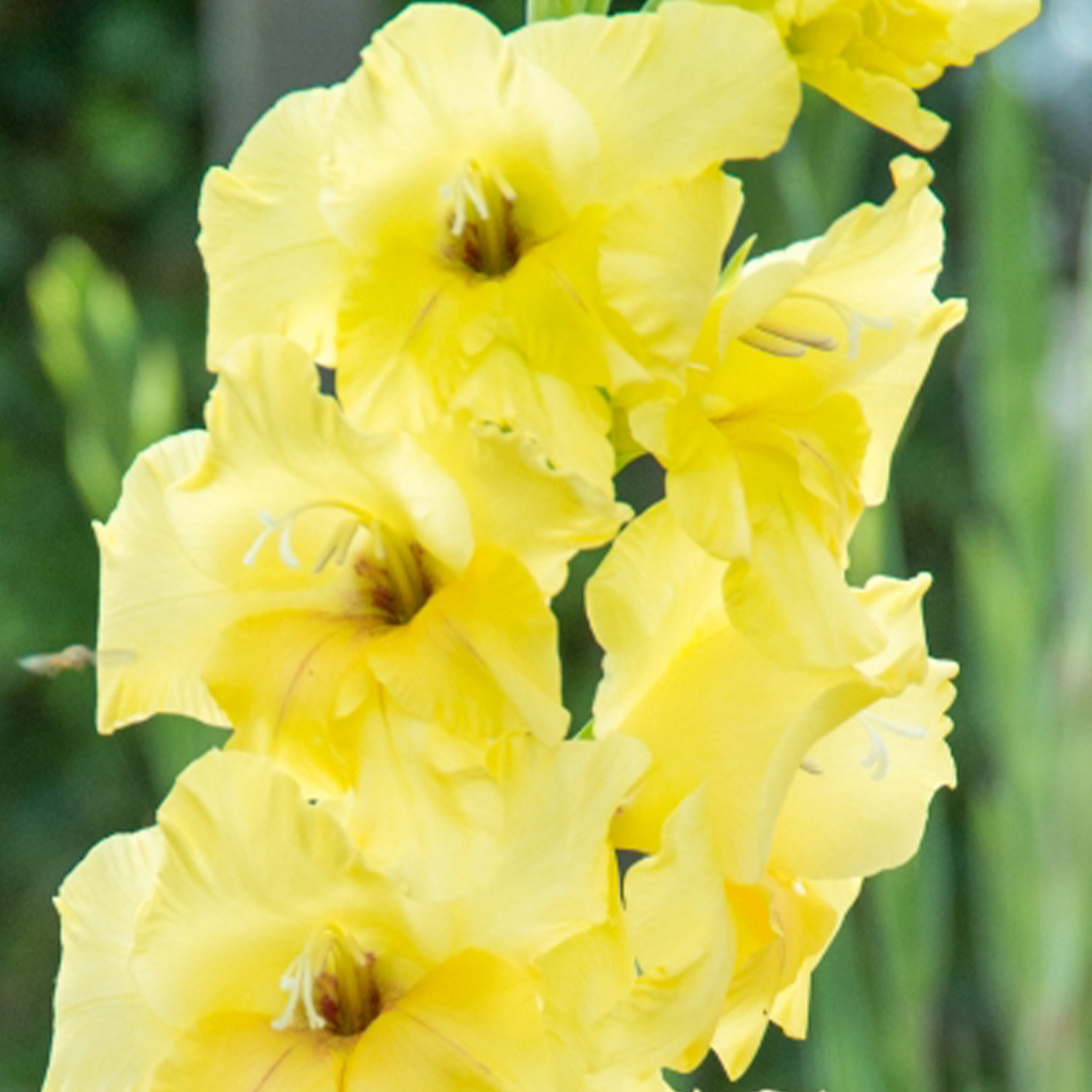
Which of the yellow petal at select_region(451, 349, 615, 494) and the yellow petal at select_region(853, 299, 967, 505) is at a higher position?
the yellow petal at select_region(451, 349, 615, 494)

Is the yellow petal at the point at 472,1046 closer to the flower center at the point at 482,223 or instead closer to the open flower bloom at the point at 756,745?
the open flower bloom at the point at 756,745

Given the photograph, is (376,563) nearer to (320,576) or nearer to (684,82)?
(320,576)

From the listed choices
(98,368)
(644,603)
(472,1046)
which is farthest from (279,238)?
(98,368)

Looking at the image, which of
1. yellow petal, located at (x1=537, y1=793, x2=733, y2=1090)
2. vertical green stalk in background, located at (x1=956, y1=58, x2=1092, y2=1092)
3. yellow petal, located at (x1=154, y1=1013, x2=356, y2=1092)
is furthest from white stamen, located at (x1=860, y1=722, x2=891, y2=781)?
vertical green stalk in background, located at (x1=956, y1=58, x2=1092, y2=1092)

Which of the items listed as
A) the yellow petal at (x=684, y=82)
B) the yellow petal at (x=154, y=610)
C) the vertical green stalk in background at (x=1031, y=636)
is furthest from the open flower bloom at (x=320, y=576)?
the vertical green stalk in background at (x=1031, y=636)

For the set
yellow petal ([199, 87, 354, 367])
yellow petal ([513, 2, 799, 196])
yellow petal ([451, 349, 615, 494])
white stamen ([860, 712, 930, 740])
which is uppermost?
yellow petal ([513, 2, 799, 196])

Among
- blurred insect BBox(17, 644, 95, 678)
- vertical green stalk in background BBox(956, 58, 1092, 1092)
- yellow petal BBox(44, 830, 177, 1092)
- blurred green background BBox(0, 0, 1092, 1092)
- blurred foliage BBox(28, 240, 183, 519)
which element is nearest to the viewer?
blurred insect BBox(17, 644, 95, 678)

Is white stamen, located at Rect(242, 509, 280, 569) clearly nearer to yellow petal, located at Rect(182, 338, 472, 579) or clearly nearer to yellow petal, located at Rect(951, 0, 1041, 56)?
yellow petal, located at Rect(182, 338, 472, 579)
